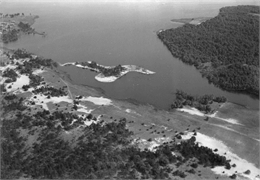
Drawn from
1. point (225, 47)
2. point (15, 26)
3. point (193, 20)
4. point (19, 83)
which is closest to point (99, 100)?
point (19, 83)

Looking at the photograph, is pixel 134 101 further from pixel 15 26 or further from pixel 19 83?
pixel 15 26

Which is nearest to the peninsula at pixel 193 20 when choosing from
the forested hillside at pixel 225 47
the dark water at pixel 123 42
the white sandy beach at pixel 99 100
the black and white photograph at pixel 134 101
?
the black and white photograph at pixel 134 101

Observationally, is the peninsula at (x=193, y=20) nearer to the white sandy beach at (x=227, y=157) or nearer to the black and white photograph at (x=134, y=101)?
the black and white photograph at (x=134, y=101)

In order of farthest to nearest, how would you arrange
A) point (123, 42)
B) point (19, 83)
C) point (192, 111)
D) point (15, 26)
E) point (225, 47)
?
point (15, 26) < point (123, 42) < point (225, 47) < point (19, 83) < point (192, 111)

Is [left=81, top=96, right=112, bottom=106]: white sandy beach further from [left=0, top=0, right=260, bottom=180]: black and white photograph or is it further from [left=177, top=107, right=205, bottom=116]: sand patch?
[left=177, top=107, right=205, bottom=116]: sand patch

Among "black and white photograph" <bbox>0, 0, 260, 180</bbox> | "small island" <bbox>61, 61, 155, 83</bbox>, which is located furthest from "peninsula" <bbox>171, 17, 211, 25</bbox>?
"small island" <bbox>61, 61, 155, 83</bbox>

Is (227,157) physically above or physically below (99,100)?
below

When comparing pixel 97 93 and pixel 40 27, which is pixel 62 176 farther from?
pixel 40 27
